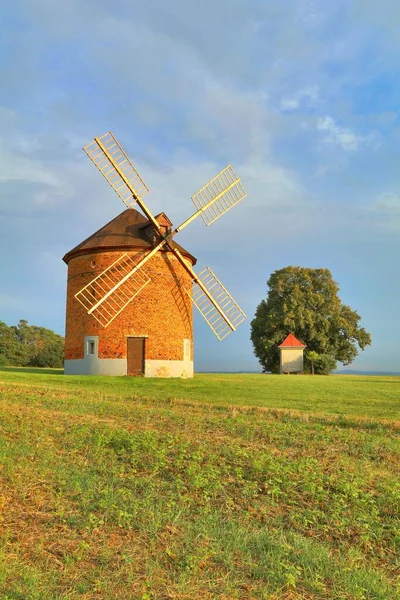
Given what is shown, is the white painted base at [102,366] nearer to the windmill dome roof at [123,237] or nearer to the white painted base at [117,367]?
the white painted base at [117,367]

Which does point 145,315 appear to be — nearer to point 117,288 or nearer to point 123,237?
point 117,288

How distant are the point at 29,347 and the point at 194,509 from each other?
2834 inches

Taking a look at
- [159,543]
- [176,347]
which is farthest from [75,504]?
[176,347]

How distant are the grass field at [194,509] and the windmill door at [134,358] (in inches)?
640

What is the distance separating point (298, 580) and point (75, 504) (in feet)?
9.03

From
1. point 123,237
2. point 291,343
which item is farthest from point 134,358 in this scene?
point 291,343

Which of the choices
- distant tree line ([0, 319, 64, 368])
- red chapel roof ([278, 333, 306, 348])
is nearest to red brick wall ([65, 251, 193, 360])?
red chapel roof ([278, 333, 306, 348])

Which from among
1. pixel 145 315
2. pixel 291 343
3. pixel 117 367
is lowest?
pixel 117 367

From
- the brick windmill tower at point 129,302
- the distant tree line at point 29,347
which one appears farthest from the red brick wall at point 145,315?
the distant tree line at point 29,347

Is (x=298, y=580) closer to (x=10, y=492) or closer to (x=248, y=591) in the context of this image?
(x=248, y=591)

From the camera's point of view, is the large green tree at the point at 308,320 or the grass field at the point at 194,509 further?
the large green tree at the point at 308,320

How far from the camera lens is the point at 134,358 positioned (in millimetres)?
27547

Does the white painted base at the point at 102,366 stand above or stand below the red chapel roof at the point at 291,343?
below

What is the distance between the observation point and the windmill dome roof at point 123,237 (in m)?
27.8
